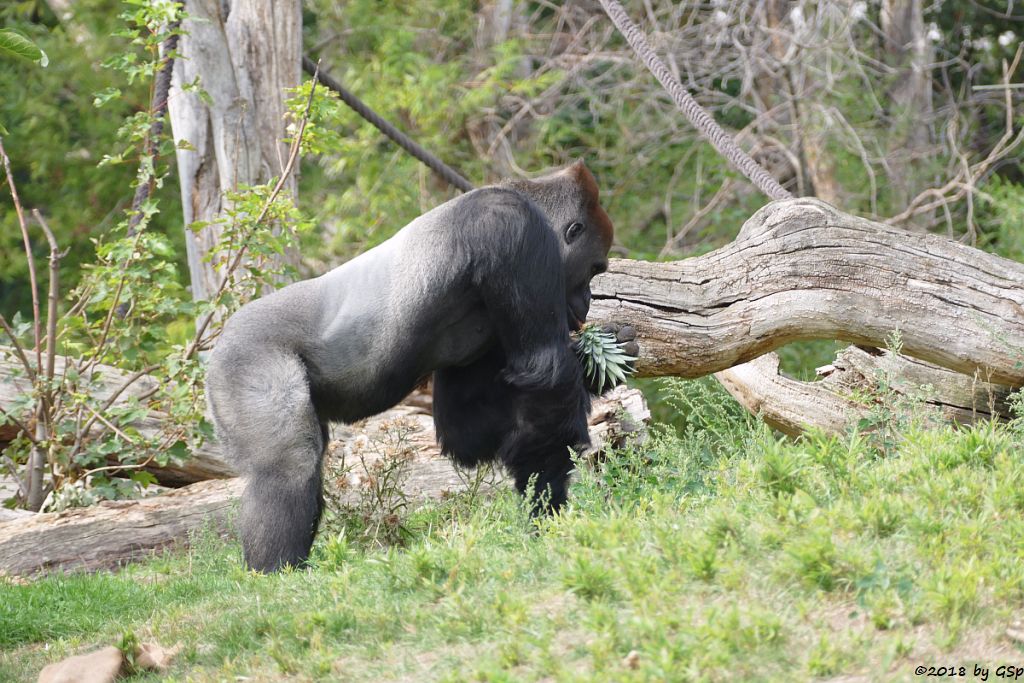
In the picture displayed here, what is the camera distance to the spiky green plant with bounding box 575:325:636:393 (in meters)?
4.74

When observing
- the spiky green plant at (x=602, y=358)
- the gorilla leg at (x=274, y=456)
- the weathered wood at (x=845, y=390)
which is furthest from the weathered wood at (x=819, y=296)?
the gorilla leg at (x=274, y=456)

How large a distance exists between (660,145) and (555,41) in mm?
1516

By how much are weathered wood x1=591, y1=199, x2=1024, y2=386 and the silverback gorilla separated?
578 millimetres

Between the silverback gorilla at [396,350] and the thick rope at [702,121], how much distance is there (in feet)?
4.55

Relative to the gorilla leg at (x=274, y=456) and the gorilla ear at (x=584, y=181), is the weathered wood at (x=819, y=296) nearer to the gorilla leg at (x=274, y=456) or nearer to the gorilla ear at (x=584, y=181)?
the gorilla ear at (x=584, y=181)

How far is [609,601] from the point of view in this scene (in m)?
2.88

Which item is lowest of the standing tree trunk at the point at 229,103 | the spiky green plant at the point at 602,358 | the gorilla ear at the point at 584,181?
A: the spiky green plant at the point at 602,358

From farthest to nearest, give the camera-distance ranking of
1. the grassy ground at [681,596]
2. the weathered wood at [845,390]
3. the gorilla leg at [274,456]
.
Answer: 1. the weathered wood at [845,390]
2. the gorilla leg at [274,456]
3. the grassy ground at [681,596]

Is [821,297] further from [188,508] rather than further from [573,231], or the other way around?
[188,508]

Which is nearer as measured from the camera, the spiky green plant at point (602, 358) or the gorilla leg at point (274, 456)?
the gorilla leg at point (274, 456)

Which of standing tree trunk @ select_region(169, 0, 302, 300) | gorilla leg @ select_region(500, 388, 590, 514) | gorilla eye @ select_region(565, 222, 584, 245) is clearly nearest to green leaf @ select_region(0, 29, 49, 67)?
gorilla leg @ select_region(500, 388, 590, 514)

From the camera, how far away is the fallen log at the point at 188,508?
16.7 feet

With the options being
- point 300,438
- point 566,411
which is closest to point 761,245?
point 566,411

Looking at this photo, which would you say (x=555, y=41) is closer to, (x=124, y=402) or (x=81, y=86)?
(x=81, y=86)
